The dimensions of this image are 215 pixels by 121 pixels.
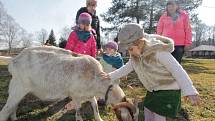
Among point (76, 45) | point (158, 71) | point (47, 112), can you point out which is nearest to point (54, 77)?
point (47, 112)

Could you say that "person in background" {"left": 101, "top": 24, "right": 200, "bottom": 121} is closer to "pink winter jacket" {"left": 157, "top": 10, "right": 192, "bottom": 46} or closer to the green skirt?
the green skirt

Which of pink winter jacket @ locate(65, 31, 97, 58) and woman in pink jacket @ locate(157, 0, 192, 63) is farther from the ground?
woman in pink jacket @ locate(157, 0, 192, 63)

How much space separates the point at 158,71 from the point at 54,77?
1.94m

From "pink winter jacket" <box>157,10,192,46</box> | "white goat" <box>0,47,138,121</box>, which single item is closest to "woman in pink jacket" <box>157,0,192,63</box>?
"pink winter jacket" <box>157,10,192,46</box>

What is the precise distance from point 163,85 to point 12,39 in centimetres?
7568

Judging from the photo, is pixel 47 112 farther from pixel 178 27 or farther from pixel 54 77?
pixel 178 27

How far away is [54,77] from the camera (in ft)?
17.7

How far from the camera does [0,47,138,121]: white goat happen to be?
516 cm

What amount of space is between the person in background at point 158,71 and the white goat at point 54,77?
34.2 inches

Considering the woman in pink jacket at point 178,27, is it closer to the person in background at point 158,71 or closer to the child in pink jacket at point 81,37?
the child in pink jacket at point 81,37

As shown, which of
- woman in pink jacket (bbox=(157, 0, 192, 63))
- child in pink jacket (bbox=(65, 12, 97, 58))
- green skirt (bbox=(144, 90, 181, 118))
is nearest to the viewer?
green skirt (bbox=(144, 90, 181, 118))

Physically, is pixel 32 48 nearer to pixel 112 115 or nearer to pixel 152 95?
pixel 112 115

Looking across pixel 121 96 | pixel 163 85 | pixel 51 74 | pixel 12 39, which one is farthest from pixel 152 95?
pixel 12 39

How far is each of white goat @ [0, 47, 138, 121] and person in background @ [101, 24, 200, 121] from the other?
868mm
